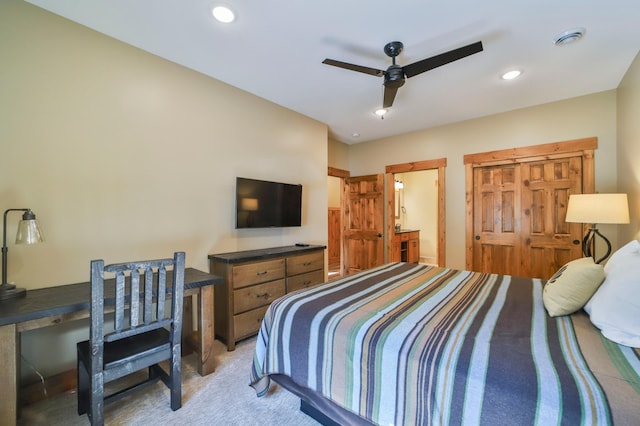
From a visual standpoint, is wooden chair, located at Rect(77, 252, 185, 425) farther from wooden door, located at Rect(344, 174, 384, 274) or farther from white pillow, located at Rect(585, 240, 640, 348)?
wooden door, located at Rect(344, 174, 384, 274)

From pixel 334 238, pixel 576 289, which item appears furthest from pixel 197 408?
pixel 334 238

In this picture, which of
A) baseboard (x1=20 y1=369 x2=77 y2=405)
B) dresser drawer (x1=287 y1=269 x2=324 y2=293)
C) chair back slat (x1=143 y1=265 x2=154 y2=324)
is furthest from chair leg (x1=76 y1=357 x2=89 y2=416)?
dresser drawer (x1=287 y1=269 x2=324 y2=293)

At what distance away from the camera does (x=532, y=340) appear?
120cm

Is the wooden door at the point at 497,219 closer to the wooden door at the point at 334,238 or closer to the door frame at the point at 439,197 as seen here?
the door frame at the point at 439,197

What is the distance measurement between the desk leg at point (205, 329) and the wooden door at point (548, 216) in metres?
4.03

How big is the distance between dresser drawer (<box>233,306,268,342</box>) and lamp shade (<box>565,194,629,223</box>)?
3375 mm

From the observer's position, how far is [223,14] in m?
1.98

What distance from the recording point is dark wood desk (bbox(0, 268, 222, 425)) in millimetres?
1398

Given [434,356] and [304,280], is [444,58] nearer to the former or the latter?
[434,356]

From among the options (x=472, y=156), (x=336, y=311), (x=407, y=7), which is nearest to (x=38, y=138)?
(x=336, y=311)

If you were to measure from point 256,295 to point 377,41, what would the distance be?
8.68 feet

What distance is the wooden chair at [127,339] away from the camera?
1492 millimetres

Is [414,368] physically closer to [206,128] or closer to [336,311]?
[336,311]

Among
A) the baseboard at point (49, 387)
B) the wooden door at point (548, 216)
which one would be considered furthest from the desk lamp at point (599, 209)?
the baseboard at point (49, 387)
